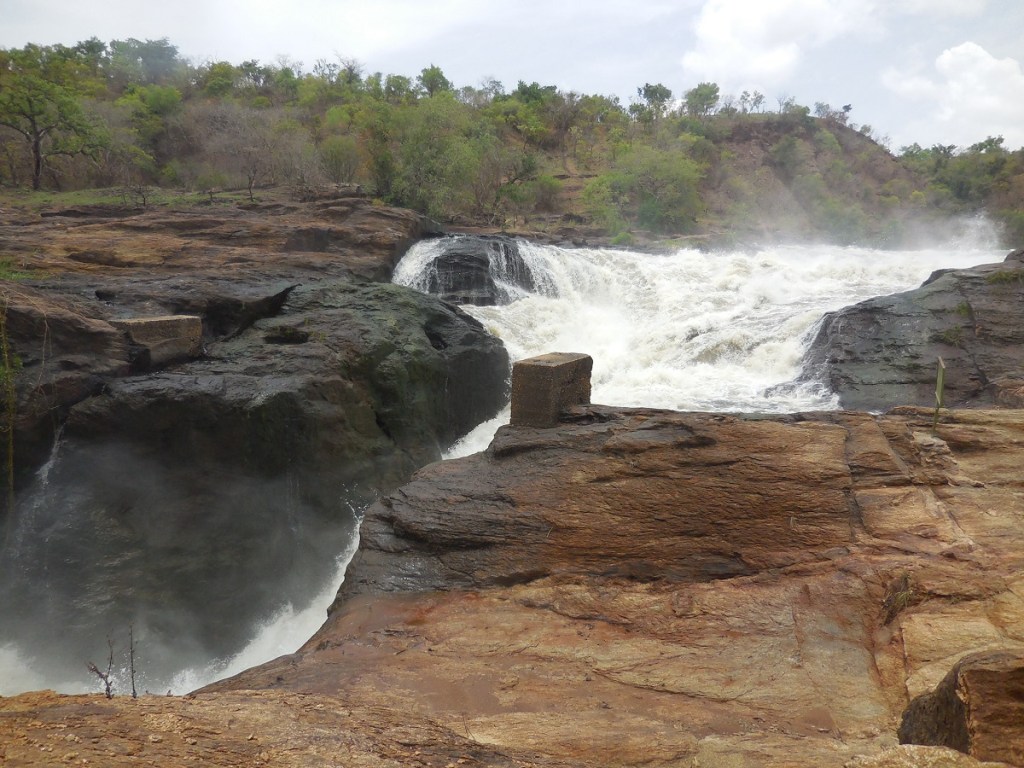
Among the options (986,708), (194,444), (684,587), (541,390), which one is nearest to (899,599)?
(684,587)

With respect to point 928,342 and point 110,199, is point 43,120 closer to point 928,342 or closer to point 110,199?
point 110,199

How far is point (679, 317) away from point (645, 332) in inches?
44.0

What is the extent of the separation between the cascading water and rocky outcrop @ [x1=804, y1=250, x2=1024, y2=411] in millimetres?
510

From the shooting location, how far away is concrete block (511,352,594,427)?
20.0ft

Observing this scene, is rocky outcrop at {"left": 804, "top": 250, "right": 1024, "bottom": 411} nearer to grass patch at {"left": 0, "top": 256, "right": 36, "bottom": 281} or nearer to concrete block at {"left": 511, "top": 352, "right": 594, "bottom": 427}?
concrete block at {"left": 511, "top": 352, "right": 594, "bottom": 427}

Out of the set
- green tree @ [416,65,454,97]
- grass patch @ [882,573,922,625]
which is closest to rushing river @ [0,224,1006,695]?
grass patch @ [882,573,922,625]

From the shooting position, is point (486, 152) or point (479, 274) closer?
point (479, 274)

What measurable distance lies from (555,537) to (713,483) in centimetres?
131

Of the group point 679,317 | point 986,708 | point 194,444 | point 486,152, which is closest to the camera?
point 986,708

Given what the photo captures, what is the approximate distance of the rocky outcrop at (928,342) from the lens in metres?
9.69

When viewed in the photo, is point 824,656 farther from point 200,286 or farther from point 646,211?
point 646,211

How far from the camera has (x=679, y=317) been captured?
45.4 feet

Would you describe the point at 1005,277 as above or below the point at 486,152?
below

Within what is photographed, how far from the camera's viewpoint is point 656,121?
42875 mm
